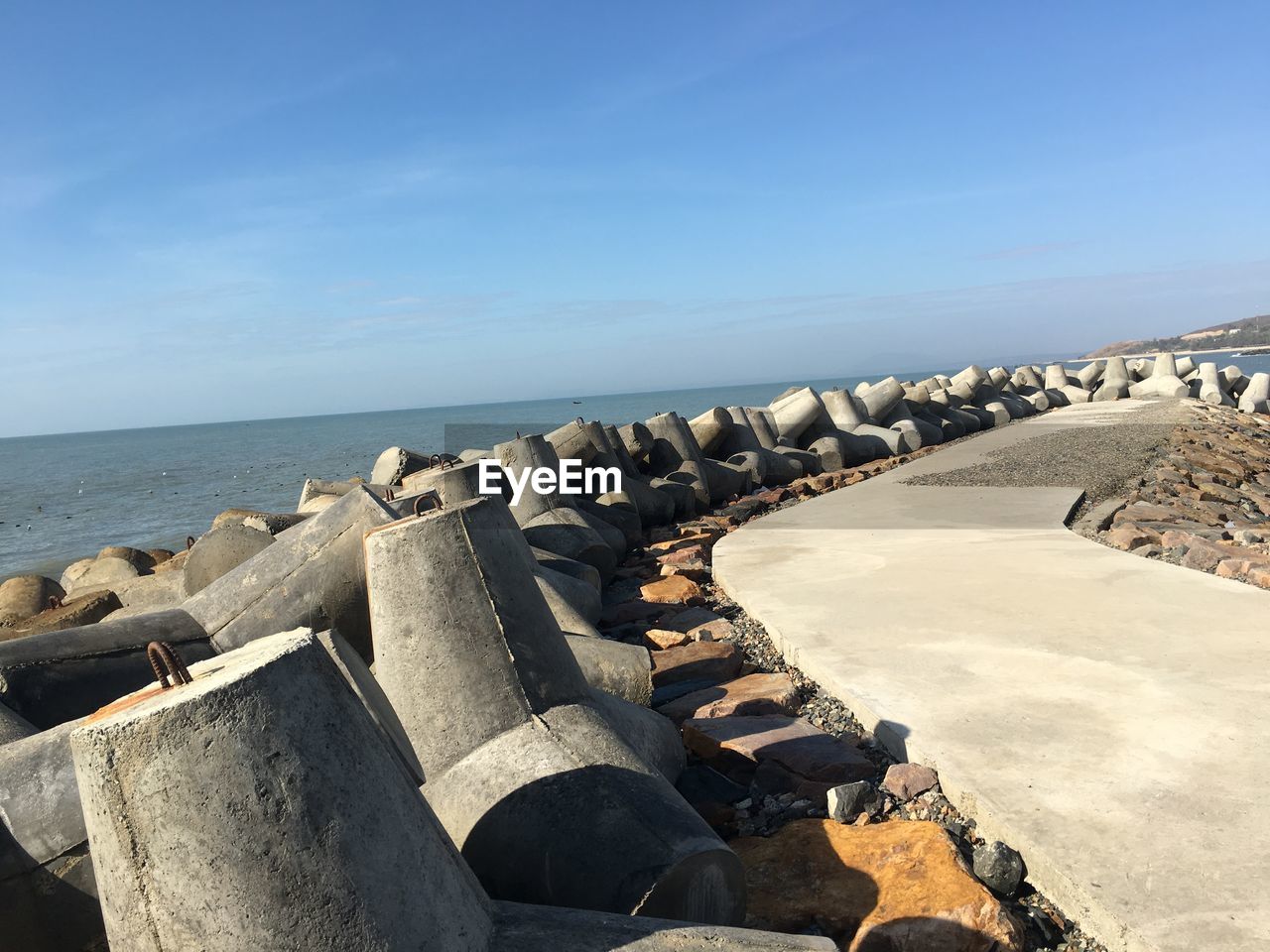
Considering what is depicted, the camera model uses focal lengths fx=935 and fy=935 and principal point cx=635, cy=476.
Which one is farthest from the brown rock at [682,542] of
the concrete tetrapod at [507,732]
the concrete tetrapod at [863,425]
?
the concrete tetrapod at [863,425]

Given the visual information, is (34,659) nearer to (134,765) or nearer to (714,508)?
(134,765)

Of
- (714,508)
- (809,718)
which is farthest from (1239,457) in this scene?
(809,718)

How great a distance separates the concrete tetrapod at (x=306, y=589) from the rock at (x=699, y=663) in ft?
4.77

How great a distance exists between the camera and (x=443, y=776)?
9.11ft

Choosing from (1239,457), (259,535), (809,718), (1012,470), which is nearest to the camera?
(809,718)

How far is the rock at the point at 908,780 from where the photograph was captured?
3.02 m

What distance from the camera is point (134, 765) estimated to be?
1562 mm

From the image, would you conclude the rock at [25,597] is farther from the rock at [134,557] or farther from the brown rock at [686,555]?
the brown rock at [686,555]

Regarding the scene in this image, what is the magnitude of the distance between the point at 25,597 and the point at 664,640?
18.5ft

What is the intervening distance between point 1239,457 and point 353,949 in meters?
13.7

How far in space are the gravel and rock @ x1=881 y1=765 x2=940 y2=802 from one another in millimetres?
6094

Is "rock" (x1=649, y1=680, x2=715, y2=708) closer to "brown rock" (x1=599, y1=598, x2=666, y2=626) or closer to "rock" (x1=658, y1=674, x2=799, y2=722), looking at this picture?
"rock" (x1=658, y1=674, x2=799, y2=722)

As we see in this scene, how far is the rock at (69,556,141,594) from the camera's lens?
852cm

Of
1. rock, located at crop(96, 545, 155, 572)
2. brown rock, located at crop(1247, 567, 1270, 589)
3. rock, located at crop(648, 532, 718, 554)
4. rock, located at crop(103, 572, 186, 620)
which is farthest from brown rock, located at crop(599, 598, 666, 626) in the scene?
rock, located at crop(96, 545, 155, 572)
